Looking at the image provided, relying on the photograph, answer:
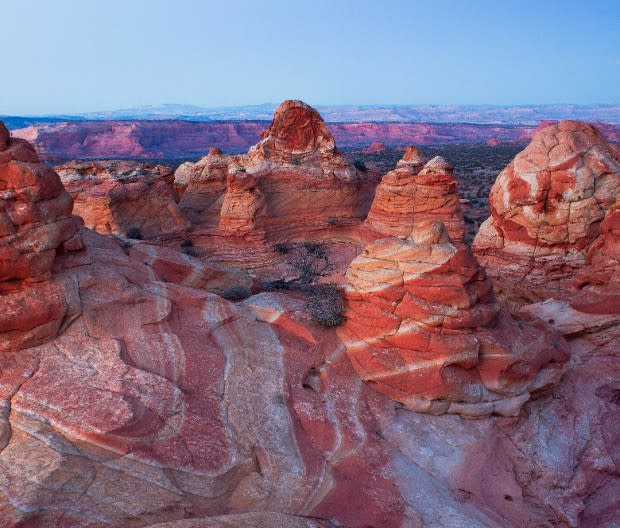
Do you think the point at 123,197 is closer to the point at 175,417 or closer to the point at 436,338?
the point at 175,417

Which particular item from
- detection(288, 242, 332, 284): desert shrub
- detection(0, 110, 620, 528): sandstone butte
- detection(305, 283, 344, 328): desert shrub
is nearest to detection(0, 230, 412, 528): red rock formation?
detection(0, 110, 620, 528): sandstone butte

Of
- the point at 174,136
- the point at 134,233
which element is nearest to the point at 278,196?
the point at 134,233

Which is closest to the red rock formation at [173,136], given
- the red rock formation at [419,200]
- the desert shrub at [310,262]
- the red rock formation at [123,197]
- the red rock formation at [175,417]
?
the red rock formation at [123,197]

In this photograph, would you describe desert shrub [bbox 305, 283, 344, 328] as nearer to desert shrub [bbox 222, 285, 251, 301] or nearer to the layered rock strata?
desert shrub [bbox 222, 285, 251, 301]

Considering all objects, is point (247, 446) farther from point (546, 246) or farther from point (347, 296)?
point (546, 246)

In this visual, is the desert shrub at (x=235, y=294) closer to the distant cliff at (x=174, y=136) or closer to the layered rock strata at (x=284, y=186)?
the layered rock strata at (x=284, y=186)
